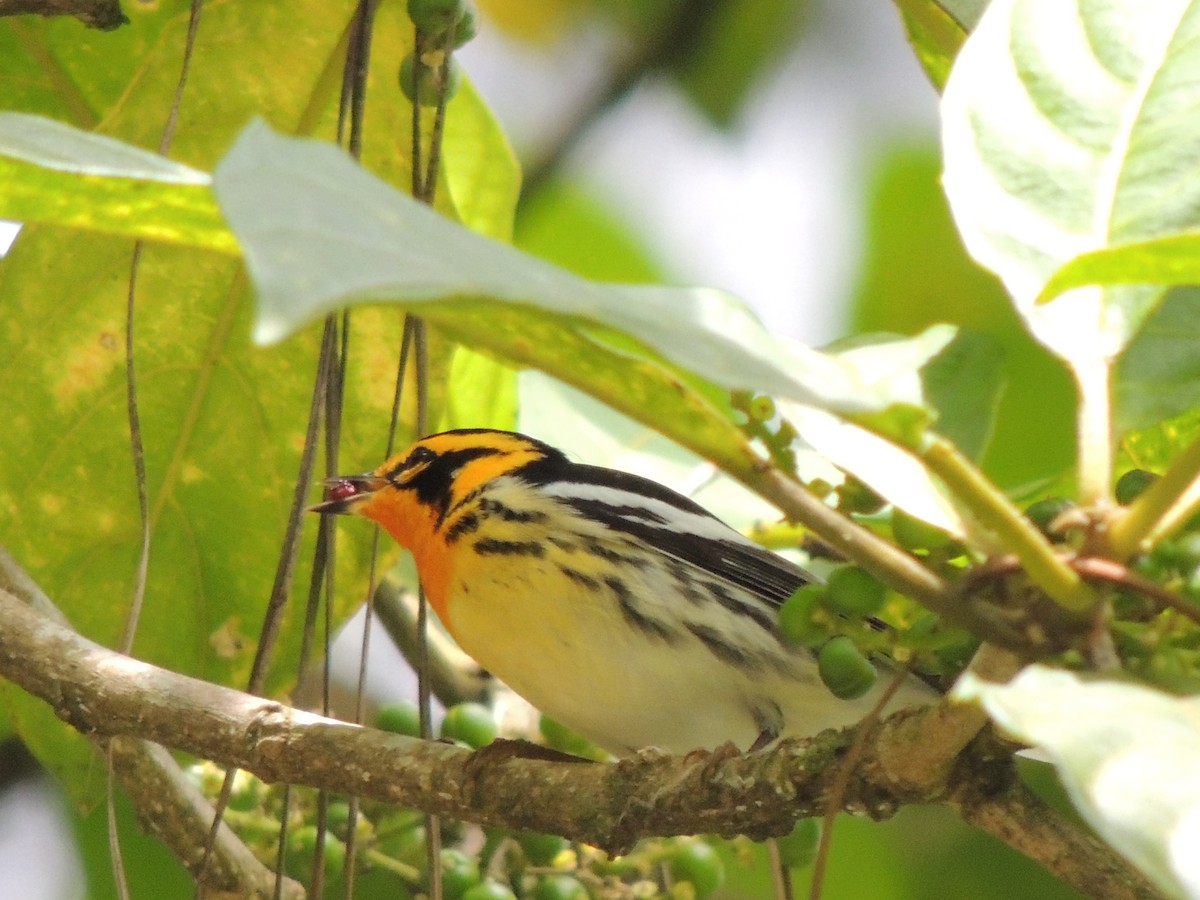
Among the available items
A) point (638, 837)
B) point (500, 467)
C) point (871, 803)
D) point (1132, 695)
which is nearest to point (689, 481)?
point (500, 467)

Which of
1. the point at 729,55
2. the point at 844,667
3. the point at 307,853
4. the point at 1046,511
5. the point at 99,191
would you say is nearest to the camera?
the point at 99,191

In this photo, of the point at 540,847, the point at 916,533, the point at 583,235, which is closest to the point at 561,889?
the point at 540,847

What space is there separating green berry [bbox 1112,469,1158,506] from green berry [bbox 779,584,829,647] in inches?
11.6

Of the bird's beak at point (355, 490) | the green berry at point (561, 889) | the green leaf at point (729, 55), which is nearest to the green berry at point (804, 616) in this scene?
the green berry at point (561, 889)

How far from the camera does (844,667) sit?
1.52m

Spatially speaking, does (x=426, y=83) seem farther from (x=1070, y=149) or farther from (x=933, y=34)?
(x=1070, y=149)

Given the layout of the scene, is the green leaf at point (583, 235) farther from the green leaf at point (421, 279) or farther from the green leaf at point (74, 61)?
the green leaf at point (421, 279)

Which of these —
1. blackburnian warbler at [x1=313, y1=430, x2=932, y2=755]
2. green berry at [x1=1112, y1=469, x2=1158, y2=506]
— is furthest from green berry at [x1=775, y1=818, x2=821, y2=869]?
green berry at [x1=1112, y1=469, x2=1158, y2=506]

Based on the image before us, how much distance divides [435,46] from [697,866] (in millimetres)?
1211

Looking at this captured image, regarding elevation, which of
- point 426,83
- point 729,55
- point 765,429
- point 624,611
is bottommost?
point 624,611

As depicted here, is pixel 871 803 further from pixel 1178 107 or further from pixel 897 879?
pixel 897 879

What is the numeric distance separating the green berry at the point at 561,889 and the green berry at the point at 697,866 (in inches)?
6.5

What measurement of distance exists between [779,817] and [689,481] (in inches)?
50.9

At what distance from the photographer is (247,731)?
5.71 feet
